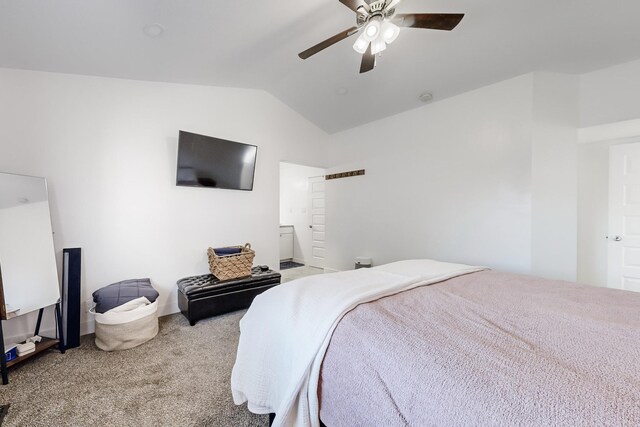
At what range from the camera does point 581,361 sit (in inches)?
30.3

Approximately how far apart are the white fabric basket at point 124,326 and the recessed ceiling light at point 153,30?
2.24 metres

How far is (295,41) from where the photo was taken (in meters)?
2.43

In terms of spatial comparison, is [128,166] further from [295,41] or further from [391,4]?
[391,4]

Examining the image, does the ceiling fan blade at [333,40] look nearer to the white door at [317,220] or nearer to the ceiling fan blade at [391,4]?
the ceiling fan blade at [391,4]

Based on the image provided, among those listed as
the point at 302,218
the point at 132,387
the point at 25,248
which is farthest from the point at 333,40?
the point at 302,218

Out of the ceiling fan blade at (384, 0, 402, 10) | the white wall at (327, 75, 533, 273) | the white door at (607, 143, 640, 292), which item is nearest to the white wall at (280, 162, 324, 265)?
the white wall at (327, 75, 533, 273)

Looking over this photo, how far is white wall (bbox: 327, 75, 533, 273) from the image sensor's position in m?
2.71

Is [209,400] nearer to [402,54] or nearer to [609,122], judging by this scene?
[402,54]

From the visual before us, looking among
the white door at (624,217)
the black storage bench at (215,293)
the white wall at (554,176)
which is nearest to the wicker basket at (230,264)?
the black storage bench at (215,293)

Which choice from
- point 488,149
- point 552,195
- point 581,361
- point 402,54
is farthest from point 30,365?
point 552,195

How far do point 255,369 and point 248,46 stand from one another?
2669mm

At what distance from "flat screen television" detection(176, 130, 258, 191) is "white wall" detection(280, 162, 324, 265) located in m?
1.96

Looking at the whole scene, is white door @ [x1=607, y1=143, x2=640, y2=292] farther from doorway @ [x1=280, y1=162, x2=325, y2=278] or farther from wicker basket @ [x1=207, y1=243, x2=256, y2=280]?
wicker basket @ [x1=207, y1=243, x2=256, y2=280]

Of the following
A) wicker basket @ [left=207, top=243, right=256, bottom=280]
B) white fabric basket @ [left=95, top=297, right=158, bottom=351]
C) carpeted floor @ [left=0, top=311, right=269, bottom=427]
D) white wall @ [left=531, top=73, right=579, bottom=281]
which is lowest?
carpeted floor @ [left=0, top=311, right=269, bottom=427]
